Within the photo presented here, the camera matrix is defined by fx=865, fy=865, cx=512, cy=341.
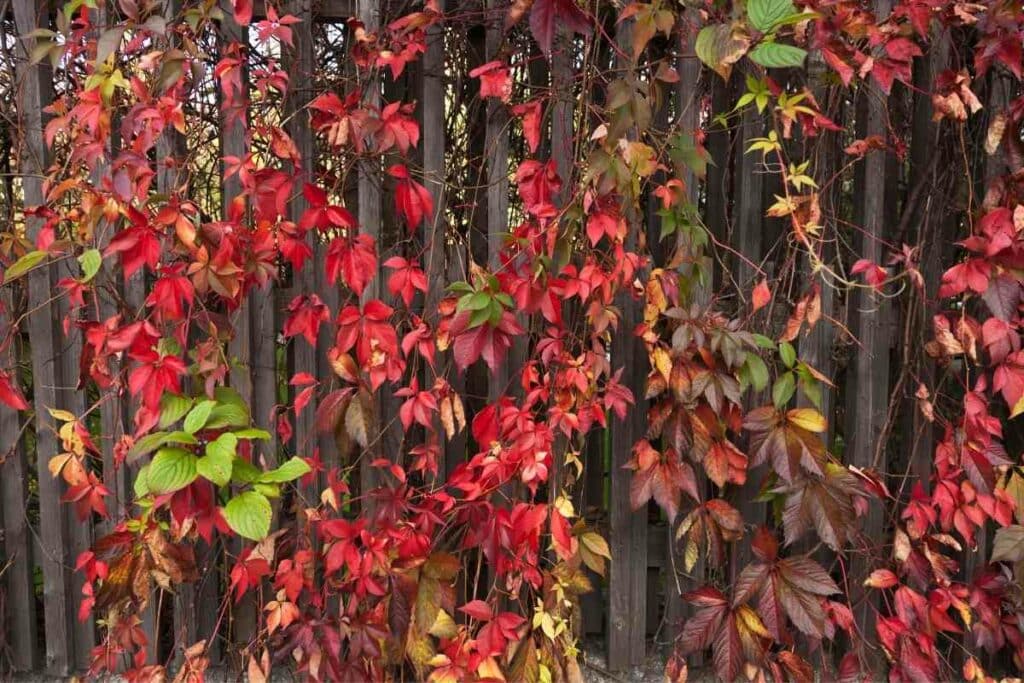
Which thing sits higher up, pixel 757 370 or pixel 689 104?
pixel 689 104

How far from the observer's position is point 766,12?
5.62 ft

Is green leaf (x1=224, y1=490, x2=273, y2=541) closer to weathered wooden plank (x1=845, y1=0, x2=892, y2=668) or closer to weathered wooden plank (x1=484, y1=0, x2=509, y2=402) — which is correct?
weathered wooden plank (x1=484, y1=0, x2=509, y2=402)

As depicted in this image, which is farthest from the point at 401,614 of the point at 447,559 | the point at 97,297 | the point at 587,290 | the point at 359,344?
the point at 97,297

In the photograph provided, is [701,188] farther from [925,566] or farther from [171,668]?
[171,668]

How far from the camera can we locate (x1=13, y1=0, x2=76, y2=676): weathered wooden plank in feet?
6.79

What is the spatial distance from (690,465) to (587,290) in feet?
1.66

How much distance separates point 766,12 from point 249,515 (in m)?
1.46

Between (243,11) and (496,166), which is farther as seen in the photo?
(496,166)

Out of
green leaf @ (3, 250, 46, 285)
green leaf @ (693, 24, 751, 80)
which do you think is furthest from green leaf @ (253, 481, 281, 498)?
green leaf @ (693, 24, 751, 80)

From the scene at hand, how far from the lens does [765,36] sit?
69.0 inches

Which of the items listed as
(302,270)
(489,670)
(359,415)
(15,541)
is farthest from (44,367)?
(489,670)

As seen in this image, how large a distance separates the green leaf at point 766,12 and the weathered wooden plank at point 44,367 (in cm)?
163

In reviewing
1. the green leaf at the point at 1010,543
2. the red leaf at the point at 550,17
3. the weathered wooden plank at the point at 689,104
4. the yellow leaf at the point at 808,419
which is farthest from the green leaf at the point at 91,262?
the green leaf at the point at 1010,543

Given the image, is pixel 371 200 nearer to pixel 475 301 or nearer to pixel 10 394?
pixel 475 301
